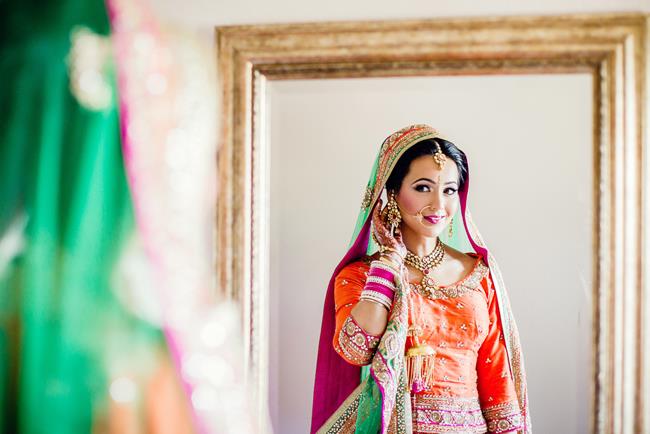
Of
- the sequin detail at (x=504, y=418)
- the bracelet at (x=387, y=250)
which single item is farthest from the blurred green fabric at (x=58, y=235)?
the sequin detail at (x=504, y=418)

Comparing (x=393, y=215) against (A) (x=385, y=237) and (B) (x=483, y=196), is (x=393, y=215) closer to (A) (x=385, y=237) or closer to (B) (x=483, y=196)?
(A) (x=385, y=237)

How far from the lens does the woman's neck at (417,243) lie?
1.34m

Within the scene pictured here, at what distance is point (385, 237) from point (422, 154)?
0.20 metres

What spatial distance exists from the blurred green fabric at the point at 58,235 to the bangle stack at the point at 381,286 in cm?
55

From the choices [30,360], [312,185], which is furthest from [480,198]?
[30,360]

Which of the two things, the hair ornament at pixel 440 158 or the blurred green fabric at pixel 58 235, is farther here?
the blurred green fabric at pixel 58 235

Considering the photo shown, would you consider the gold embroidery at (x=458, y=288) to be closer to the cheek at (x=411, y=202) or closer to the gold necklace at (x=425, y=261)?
the gold necklace at (x=425, y=261)

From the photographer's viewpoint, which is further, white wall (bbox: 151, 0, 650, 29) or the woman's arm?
white wall (bbox: 151, 0, 650, 29)

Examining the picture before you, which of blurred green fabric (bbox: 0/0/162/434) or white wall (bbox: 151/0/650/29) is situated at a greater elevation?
white wall (bbox: 151/0/650/29)

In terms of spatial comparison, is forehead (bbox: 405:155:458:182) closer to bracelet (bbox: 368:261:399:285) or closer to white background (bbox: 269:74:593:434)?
white background (bbox: 269:74:593:434)

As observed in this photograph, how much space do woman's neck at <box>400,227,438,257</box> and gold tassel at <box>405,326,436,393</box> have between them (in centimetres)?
18

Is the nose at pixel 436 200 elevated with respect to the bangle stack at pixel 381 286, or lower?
elevated

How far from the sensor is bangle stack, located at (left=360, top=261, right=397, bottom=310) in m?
1.24

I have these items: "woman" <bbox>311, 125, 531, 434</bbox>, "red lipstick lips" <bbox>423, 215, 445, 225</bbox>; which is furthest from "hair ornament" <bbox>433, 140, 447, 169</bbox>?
"red lipstick lips" <bbox>423, 215, 445, 225</bbox>
